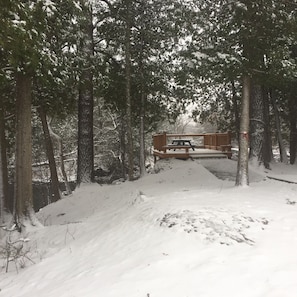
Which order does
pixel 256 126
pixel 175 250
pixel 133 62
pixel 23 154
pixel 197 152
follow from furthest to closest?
1. pixel 197 152
2. pixel 133 62
3. pixel 256 126
4. pixel 23 154
5. pixel 175 250

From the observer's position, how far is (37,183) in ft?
85.6

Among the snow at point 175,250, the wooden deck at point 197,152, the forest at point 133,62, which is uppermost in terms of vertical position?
the forest at point 133,62

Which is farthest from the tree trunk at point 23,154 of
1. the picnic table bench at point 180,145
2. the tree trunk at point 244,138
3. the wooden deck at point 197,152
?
the picnic table bench at point 180,145

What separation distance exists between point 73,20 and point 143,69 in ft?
14.9

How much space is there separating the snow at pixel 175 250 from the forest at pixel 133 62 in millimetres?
1844

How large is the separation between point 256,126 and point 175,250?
9.69m

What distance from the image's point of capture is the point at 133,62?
14336 mm

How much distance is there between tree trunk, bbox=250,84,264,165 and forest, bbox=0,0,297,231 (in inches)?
1.7

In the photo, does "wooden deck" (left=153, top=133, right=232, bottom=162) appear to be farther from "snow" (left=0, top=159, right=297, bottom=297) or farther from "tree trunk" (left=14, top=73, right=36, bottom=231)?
"tree trunk" (left=14, top=73, right=36, bottom=231)

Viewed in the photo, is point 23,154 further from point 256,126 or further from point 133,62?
point 256,126

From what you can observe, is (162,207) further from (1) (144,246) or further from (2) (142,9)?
(2) (142,9)

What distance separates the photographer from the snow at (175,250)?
4.27m

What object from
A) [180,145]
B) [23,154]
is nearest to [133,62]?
[180,145]

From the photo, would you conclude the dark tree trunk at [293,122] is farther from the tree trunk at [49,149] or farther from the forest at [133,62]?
the tree trunk at [49,149]
